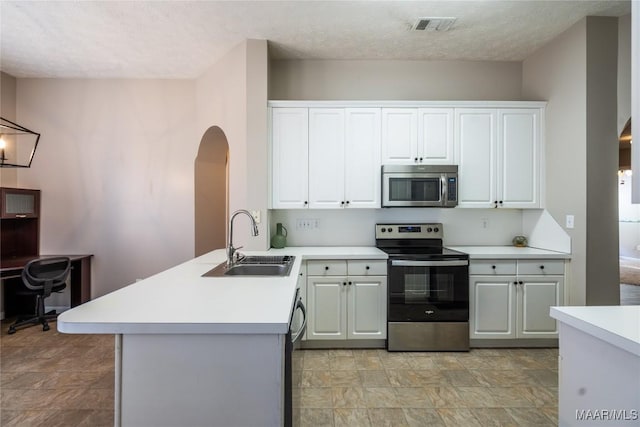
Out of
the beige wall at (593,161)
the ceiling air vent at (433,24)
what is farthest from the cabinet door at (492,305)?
the ceiling air vent at (433,24)

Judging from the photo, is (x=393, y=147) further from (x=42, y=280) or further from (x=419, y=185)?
(x=42, y=280)

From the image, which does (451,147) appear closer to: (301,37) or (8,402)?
(301,37)

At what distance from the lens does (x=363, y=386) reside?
Result: 2398mm

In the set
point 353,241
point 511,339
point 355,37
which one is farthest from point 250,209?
point 511,339

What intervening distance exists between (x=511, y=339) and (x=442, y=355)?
27.5 inches

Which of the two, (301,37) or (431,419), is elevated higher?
(301,37)

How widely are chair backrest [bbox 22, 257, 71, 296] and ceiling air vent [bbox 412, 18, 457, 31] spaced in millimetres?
4132

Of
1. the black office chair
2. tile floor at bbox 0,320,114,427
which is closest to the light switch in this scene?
tile floor at bbox 0,320,114,427

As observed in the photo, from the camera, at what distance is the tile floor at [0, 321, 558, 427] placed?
6.72 feet

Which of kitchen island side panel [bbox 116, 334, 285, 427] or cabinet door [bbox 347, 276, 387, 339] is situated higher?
kitchen island side panel [bbox 116, 334, 285, 427]

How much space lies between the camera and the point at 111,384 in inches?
95.0

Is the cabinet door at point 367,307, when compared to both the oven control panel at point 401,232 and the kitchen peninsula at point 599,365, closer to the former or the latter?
the oven control panel at point 401,232

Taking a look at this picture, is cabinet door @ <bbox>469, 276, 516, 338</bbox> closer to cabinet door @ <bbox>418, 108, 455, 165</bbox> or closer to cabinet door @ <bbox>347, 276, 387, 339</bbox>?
cabinet door @ <bbox>347, 276, 387, 339</bbox>

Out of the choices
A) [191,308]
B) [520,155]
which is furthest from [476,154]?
[191,308]
